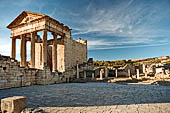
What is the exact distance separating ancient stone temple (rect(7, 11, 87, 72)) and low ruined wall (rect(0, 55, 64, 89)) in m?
1.28

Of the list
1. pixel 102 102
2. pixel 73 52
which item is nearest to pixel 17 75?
pixel 102 102

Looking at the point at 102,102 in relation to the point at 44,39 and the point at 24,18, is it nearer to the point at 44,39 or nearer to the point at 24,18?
the point at 44,39

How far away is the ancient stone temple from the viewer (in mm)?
16609

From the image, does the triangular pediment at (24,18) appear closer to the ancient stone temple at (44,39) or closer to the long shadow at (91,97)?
the ancient stone temple at (44,39)

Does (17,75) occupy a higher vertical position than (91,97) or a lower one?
higher

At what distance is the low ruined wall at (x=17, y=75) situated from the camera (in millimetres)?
10328

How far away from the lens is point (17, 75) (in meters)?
11.5

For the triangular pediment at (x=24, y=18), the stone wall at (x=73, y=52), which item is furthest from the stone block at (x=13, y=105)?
the stone wall at (x=73, y=52)

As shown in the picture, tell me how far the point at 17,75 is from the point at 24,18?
1048 cm

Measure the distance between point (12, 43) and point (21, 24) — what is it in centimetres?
350

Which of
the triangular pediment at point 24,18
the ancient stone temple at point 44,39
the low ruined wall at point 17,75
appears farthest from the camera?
the triangular pediment at point 24,18

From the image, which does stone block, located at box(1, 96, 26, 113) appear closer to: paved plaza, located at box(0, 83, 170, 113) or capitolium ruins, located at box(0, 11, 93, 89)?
paved plaza, located at box(0, 83, 170, 113)

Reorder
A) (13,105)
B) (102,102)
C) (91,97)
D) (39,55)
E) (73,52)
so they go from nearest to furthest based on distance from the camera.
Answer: (13,105)
(102,102)
(91,97)
(39,55)
(73,52)

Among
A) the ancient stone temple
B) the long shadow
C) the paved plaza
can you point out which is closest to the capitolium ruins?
the ancient stone temple
